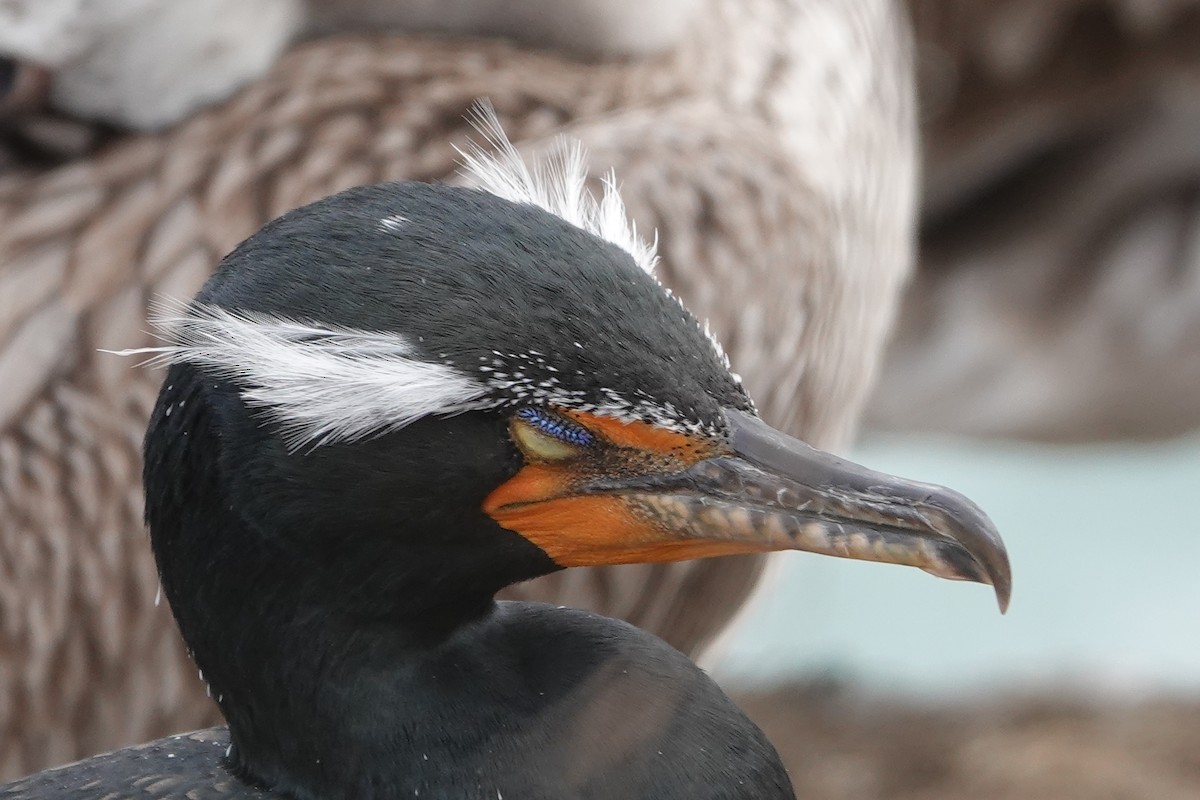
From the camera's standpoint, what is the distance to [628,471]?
156 cm

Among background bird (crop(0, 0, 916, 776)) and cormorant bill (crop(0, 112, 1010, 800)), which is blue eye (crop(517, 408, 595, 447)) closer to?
cormorant bill (crop(0, 112, 1010, 800))

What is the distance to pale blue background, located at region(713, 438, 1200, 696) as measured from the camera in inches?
269

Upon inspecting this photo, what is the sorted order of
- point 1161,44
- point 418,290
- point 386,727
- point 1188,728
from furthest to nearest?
point 1188,728, point 1161,44, point 386,727, point 418,290

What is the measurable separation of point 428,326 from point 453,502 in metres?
0.18

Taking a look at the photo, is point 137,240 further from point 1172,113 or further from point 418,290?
point 1172,113

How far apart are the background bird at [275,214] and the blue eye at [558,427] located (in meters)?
1.19

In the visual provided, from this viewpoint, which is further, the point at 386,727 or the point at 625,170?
the point at 625,170

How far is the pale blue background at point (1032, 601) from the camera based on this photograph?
6832 millimetres

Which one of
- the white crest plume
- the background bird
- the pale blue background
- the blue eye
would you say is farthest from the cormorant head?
the pale blue background

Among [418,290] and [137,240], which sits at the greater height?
[137,240]

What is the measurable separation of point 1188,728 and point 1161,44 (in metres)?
2.85

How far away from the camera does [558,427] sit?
5.02 ft

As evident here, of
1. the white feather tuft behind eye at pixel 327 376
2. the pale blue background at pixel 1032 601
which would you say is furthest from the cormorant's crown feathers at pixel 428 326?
the pale blue background at pixel 1032 601

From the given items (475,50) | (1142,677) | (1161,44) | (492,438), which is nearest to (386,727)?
(492,438)
